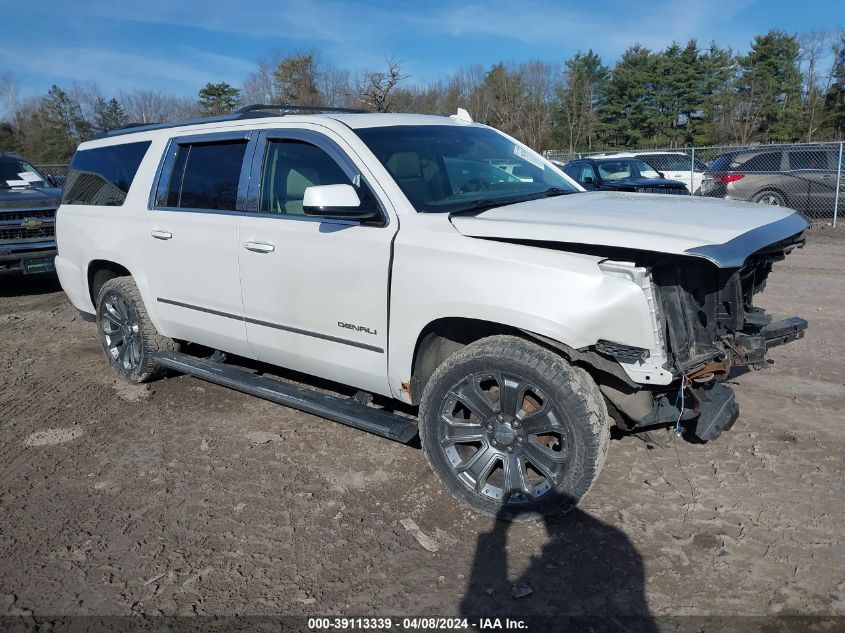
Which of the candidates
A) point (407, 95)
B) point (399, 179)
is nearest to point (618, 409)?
point (399, 179)

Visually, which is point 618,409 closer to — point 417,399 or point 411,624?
point 417,399

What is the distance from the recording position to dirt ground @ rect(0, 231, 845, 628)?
2.87 metres

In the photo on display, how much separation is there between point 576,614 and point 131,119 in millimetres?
55121

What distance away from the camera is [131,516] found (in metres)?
3.60

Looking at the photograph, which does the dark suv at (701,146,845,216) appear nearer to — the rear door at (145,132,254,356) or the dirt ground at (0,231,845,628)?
the dirt ground at (0,231,845,628)

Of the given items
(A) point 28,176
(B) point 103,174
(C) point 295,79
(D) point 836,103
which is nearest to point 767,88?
(D) point 836,103

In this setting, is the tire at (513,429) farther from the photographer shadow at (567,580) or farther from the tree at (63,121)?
the tree at (63,121)

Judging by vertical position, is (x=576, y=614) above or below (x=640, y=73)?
below

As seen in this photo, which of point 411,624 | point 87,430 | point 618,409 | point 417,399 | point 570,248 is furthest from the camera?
point 87,430

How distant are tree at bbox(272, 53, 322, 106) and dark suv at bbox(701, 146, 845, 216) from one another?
2791 centimetres

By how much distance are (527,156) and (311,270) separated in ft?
6.04

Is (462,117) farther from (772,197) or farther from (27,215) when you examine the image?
(772,197)

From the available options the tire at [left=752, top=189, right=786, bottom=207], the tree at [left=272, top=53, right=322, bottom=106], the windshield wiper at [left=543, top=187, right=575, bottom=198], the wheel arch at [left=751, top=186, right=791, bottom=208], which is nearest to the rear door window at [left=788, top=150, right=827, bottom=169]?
the wheel arch at [left=751, top=186, right=791, bottom=208]

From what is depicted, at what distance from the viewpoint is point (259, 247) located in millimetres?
4156
